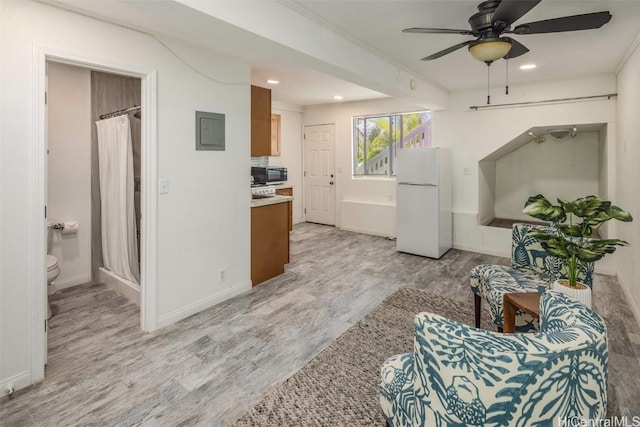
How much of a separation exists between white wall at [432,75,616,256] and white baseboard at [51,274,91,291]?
5.06 metres

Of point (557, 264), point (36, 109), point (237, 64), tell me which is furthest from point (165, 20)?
point (557, 264)

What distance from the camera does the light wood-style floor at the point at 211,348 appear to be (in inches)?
75.5

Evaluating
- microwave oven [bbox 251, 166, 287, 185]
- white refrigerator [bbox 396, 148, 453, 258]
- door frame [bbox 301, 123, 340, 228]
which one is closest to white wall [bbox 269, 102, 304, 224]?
door frame [bbox 301, 123, 340, 228]

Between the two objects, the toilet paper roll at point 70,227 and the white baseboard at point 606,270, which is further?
the white baseboard at point 606,270

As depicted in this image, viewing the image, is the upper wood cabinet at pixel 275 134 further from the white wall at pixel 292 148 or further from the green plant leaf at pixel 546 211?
the green plant leaf at pixel 546 211

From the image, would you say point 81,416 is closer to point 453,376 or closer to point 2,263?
point 2,263

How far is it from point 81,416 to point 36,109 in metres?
1.78

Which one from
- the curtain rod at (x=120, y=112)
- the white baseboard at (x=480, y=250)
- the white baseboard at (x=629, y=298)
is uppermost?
the curtain rod at (x=120, y=112)

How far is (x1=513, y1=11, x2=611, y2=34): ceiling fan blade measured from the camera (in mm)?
1980

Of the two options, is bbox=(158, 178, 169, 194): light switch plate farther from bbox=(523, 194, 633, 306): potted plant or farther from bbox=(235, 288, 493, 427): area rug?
bbox=(523, 194, 633, 306): potted plant

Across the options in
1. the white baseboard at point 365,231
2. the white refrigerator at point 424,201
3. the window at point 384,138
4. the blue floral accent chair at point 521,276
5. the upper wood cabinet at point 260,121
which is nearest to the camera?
the blue floral accent chair at point 521,276

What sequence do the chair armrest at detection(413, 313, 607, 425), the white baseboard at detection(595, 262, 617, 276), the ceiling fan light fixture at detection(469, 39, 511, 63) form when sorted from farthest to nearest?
the white baseboard at detection(595, 262, 617, 276), the ceiling fan light fixture at detection(469, 39, 511, 63), the chair armrest at detection(413, 313, 607, 425)

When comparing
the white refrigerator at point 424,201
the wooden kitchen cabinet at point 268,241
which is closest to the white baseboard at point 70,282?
the wooden kitchen cabinet at point 268,241

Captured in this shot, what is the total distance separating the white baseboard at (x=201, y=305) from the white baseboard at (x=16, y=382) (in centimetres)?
86
